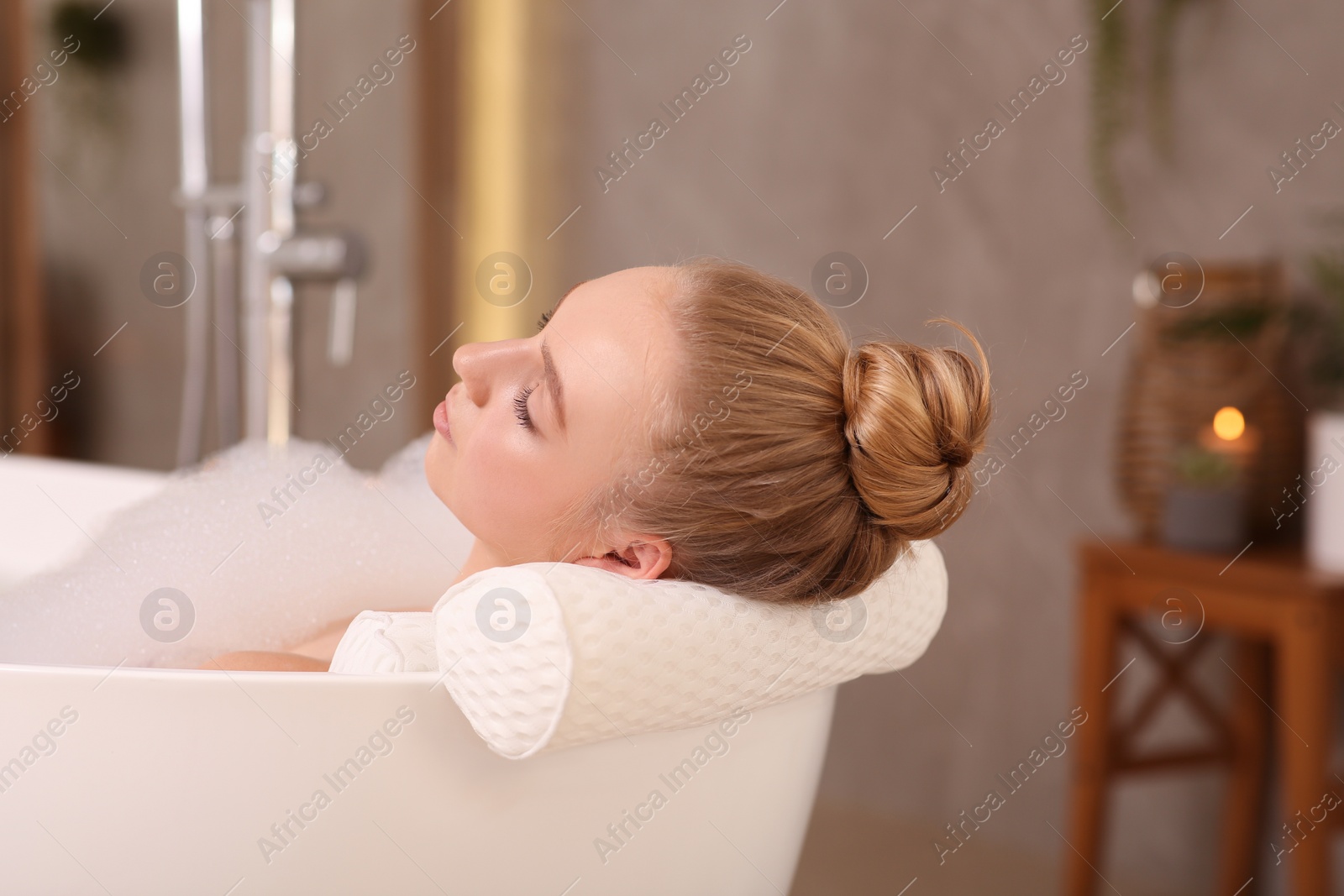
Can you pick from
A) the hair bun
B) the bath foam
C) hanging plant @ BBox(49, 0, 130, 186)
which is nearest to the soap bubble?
the bath foam

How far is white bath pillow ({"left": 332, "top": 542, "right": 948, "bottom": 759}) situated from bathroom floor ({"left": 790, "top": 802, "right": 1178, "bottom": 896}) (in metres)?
1.53

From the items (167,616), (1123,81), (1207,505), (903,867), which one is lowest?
(903,867)

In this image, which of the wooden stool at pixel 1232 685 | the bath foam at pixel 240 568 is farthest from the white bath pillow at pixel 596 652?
the wooden stool at pixel 1232 685

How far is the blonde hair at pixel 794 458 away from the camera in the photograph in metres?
0.88

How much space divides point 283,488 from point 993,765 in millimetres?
1710

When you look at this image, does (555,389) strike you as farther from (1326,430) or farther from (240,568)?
(1326,430)

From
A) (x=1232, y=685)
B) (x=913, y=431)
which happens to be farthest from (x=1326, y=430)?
(x=913, y=431)

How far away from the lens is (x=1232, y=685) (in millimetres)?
2172

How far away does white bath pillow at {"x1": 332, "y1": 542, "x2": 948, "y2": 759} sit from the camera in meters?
0.72

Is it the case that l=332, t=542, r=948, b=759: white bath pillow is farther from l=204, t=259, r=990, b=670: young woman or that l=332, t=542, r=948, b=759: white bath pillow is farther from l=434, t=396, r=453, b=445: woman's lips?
l=434, t=396, r=453, b=445: woman's lips

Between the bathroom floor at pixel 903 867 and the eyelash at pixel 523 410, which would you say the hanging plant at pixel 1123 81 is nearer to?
the bathroom floor at pixel 903 867

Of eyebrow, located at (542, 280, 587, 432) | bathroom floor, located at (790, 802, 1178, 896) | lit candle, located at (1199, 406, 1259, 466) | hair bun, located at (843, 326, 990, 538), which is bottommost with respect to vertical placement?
bathroom floor, located at (790, 802, 1178, 896)

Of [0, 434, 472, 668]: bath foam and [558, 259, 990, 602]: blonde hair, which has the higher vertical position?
[558, 259, 990, 602]: blonde hair

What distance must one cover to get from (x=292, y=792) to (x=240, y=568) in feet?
1.40
